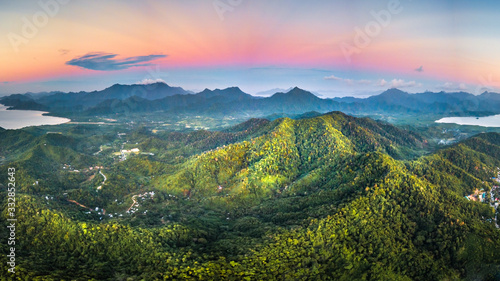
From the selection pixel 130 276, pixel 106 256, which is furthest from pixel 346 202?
pixel 106 256

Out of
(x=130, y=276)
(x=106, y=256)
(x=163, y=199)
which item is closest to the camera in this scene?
(x=130, y=276)

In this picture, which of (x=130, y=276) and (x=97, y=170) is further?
(x=97, y=170)

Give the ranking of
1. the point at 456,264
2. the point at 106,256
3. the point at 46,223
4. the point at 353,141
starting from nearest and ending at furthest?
the point at 456,264 < the point at 106,256 < the point at 46,223 < the point at 353,141

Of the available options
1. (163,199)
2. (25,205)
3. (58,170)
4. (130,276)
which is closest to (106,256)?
(130,276)

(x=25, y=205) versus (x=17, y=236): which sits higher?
(x=25, y=205)

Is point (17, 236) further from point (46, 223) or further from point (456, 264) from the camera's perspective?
point (456, 264)

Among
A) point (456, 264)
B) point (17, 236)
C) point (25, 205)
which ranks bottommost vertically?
point (456, 264)

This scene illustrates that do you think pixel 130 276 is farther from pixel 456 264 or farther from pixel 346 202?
pixel 456 264
